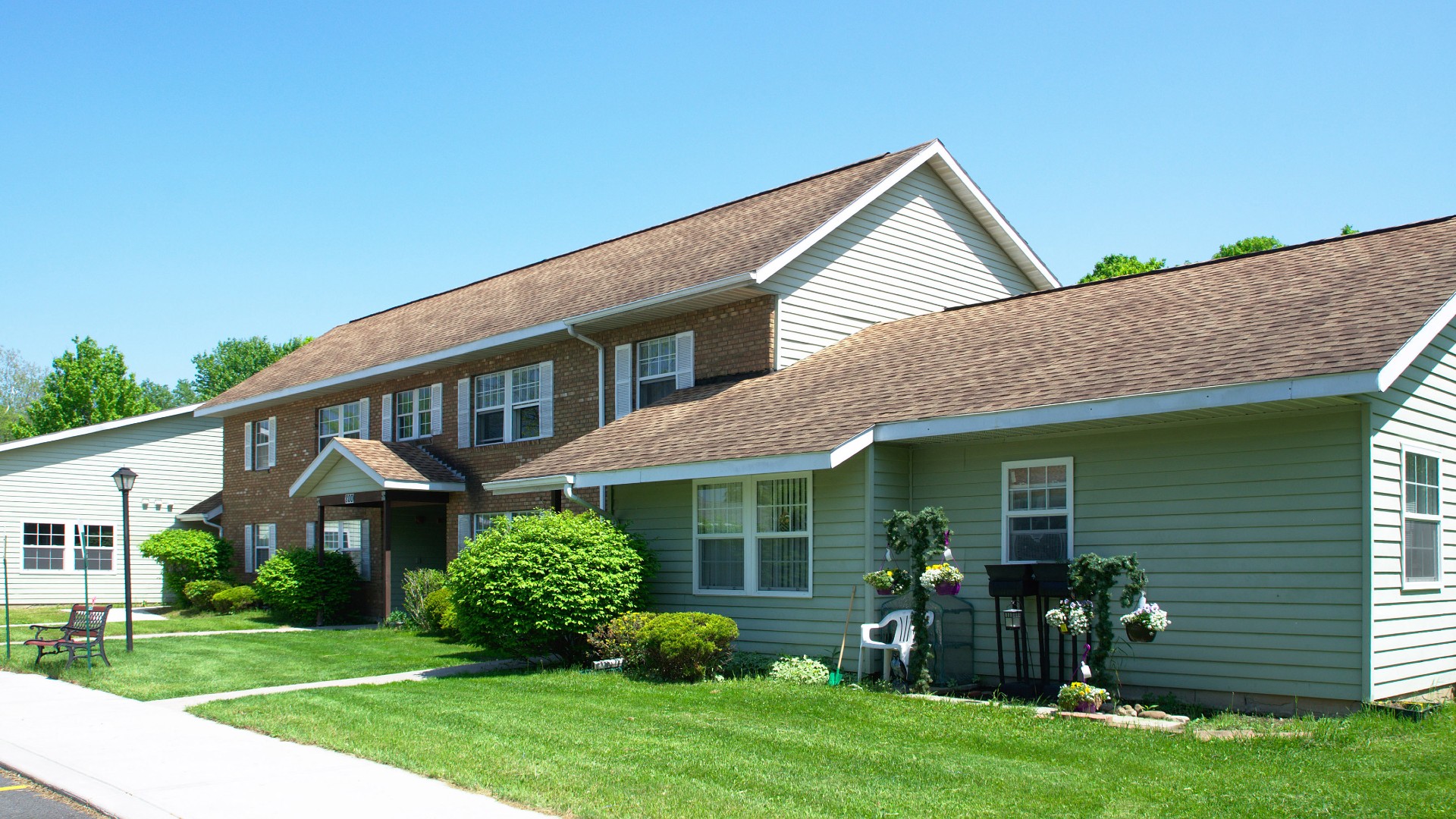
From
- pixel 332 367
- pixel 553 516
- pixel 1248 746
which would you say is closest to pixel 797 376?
pixel 553 516

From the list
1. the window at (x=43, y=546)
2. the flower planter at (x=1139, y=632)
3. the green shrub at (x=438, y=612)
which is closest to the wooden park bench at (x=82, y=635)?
the green shrub at (x=438, y=612)

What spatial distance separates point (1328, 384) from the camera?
9.78 metres

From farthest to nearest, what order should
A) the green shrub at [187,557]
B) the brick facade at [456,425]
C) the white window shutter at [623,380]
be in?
the green shrub at [187,557]
the white window shutter at [623,380]
the brick facade at [456,425]

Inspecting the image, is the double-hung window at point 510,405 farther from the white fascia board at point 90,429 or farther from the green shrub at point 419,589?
the white fascia board at point 90,429

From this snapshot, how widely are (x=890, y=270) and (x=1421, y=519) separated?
9.24 m

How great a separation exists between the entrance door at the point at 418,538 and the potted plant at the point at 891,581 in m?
14.7

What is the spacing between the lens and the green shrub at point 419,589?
20875mm

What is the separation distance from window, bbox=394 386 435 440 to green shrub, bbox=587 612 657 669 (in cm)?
1018

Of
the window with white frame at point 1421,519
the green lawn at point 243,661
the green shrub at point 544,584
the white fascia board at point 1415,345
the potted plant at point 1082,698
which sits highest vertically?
the white fascia board at point 1415,345

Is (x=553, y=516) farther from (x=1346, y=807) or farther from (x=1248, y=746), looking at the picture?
(x=1346, y=807)

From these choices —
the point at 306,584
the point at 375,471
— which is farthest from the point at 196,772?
the point at 306,584

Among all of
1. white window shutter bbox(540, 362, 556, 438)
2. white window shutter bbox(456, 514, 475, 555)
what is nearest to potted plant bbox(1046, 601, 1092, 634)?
white window shutter bbox(540, 362, 556, 438)

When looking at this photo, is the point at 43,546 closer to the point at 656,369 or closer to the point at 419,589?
the point at 419,589

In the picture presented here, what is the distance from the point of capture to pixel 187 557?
96.3 ft
